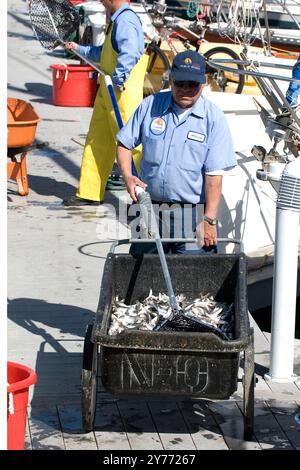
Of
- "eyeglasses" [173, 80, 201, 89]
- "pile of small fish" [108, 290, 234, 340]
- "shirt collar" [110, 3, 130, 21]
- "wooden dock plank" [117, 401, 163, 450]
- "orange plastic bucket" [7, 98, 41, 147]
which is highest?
"shirt collar" [110, 3, 130, 21]

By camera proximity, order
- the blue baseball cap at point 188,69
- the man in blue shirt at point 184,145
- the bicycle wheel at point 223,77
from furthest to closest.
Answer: the bicycle wheel at point 223,77 → the man in blue shirt at point 184,145 → the blue baseball cap at point 188,69

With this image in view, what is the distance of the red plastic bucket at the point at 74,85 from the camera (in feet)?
48.4

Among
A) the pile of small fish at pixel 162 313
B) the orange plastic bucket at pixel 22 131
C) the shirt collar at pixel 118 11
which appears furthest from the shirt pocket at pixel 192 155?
the orange plastic bucket at pixel 22 131

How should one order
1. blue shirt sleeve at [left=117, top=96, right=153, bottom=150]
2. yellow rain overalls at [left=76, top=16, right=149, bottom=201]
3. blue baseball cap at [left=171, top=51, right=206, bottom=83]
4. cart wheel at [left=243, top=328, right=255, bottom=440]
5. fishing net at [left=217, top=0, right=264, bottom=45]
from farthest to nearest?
fishing net at [left=217, top=0, right=264, bottom=45] < yellow rain overalls at [left=76, top=16, right=149, bottom=201] < blue shirt sleeve at [left=117, top=96, right=153, bottom=150] < blue baseball cap at [left=171, top=51, right=206, bottom=83] < cart wheel at [left=243, top=328, right=255, bottom=440]

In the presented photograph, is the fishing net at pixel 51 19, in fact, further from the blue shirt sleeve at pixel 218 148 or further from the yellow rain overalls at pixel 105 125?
the blue shirt sleeve at pixel 218 148

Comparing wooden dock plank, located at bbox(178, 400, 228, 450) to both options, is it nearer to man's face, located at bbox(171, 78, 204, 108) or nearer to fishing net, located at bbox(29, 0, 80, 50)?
man's face, located at bbox(171, 78, 204, 108)

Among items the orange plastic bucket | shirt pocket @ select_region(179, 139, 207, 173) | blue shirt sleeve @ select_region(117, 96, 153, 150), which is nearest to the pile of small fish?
shirt pocket @ select_region(179, 139, 207, 173)

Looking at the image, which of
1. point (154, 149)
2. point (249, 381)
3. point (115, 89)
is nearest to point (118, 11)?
point (115, 89)

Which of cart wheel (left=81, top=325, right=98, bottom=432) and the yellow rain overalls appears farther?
the yellow rain overalls

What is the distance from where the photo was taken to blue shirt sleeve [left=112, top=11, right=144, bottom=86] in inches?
375

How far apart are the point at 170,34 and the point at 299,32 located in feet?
7.70

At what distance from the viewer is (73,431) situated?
579 cm

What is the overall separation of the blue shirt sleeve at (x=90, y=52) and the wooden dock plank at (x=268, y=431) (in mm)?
5031

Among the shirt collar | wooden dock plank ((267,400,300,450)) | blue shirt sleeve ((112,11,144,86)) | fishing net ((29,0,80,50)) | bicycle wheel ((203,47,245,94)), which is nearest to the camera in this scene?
wooden dock plank ((267,400,300,450))
